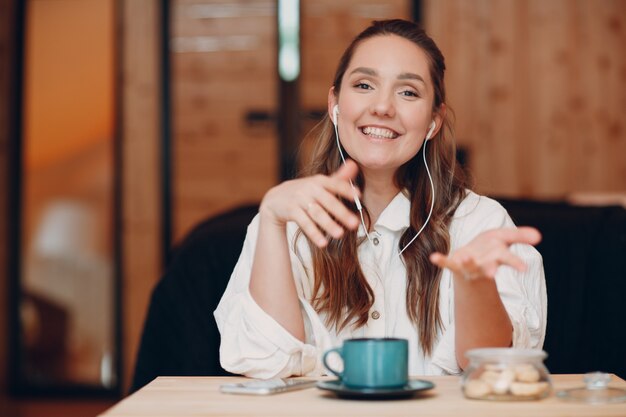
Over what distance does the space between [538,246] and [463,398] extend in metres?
1.23

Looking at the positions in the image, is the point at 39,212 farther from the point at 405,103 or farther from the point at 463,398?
the point at 463,398

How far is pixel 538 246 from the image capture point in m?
2.31

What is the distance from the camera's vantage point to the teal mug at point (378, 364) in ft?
3.77

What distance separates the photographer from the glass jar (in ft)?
3.66

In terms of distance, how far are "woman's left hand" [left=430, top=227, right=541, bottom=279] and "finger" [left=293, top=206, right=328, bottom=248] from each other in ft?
0.50

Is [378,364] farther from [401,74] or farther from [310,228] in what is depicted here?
[401,74]

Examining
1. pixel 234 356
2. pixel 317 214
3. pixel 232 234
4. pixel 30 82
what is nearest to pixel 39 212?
pixel 30 82

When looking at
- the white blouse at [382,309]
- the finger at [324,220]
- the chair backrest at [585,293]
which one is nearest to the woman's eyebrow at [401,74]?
the white blouse at [382,309]

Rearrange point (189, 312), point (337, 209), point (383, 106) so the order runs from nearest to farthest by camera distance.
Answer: point (337, 209) < point (383, 106) < point (189, 312)

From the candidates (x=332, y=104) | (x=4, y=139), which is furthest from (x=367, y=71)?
(x=4, y=139)

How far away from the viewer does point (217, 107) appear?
441 centimetres

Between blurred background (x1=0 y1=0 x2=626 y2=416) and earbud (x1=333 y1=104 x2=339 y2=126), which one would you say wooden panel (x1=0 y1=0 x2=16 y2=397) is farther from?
earbud (x1=333 y1=104 x2=339 y2=126)

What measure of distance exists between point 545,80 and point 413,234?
2783 millimetres

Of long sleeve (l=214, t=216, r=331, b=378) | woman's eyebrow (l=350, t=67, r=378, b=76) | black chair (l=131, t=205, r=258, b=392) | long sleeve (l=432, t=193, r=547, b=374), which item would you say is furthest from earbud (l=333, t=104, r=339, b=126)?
black chair (l=131, t=205, r=258, b=392)
